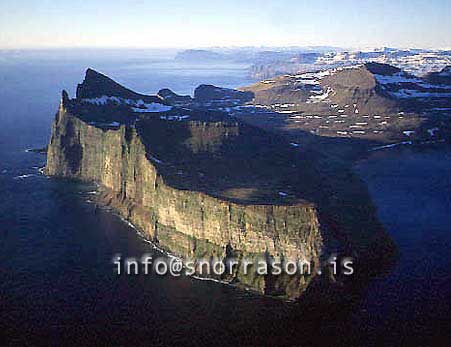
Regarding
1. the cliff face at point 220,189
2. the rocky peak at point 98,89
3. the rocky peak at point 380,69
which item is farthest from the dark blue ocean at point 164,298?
the rocky peak at point 380,69

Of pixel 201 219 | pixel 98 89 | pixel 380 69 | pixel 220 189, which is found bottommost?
pixel 201 219

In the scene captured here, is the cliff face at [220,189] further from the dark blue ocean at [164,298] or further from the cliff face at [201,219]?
the dark blue ocean at [164,298]

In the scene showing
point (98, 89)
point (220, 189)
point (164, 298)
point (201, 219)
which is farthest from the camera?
point (98, 89)

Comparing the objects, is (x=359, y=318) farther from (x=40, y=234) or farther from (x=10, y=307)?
(x=40, y=234)

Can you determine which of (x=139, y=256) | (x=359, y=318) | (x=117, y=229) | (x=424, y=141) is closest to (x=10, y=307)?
(x=139, y=256)

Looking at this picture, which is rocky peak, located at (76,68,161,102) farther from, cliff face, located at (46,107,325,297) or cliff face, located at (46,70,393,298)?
cliff face, located at (46,107,325,297)

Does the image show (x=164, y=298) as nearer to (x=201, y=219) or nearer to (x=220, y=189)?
(x=201, y=219)

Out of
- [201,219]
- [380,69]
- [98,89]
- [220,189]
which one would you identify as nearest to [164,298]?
[201,219]

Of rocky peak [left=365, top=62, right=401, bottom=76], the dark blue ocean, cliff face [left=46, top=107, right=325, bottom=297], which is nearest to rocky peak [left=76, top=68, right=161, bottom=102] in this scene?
cliff face [left=46, top=107, right=325, bottom=297]
